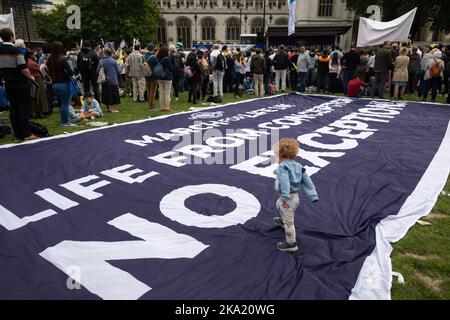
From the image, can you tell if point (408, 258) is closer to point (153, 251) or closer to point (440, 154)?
point (153, 251)

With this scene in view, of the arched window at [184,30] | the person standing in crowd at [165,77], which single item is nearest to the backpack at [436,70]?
the person standing in crowd at [165,77]

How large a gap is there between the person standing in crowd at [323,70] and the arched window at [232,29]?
49844 mm

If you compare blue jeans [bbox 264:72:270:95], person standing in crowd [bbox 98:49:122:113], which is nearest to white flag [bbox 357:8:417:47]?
blue jeans [bbox 264:72:270:95]

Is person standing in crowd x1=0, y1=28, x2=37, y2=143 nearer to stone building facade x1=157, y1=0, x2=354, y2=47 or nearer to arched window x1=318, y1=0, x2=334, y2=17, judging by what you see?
arched window x1=318, y1=0, x2=334, y2=17

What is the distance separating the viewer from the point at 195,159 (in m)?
5.67

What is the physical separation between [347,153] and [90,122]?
6284 millimetres

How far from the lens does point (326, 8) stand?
49.3 m

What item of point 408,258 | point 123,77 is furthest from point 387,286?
point 123,77

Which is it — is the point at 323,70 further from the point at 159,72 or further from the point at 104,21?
the point at 104,21

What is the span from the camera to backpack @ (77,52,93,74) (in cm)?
1024

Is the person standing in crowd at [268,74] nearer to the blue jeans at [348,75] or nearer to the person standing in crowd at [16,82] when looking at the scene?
the blue jeans at [348,75]

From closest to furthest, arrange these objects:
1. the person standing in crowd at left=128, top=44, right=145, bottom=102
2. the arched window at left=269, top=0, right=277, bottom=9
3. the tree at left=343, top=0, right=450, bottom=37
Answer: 1. the person standing in crowd at left=128, top=44, right=145, bottom=102
2. the tree at left=343, top=0, right=450, bottom=37
3. the arched window at left=269, top=0, right=277, bottom=9

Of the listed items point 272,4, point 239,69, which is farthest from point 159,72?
point 272,4

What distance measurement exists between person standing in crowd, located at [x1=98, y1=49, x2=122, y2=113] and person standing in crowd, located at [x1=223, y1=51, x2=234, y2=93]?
5.58 m
